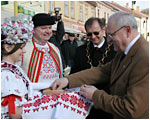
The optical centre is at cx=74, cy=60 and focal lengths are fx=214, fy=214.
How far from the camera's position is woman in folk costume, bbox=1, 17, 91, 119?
2012 millimetres

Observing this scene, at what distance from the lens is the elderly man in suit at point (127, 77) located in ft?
5.77

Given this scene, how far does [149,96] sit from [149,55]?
35 cm

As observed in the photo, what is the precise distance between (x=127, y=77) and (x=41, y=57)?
1.63m

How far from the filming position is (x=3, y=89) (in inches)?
78.7

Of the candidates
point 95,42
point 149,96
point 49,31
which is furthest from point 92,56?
point 149,96

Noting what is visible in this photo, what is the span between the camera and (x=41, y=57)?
10.5 feet

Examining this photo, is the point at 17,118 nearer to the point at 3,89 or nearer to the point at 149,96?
the point at 3,89

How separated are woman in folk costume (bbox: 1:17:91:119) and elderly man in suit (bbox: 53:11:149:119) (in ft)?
0.54

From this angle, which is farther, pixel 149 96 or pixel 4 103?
pixel 4 103

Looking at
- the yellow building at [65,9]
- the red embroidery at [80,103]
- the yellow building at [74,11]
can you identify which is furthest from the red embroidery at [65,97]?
the yellow building at [74,11]

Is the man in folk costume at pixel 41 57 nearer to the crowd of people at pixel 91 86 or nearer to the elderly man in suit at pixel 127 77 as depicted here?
the crowd of people at pixel 91 86

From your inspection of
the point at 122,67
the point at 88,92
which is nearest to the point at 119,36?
the point at 122,67

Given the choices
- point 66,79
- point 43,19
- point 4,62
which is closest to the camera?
point 4,62

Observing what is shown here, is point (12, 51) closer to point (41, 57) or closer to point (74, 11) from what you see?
point (41, 57)
